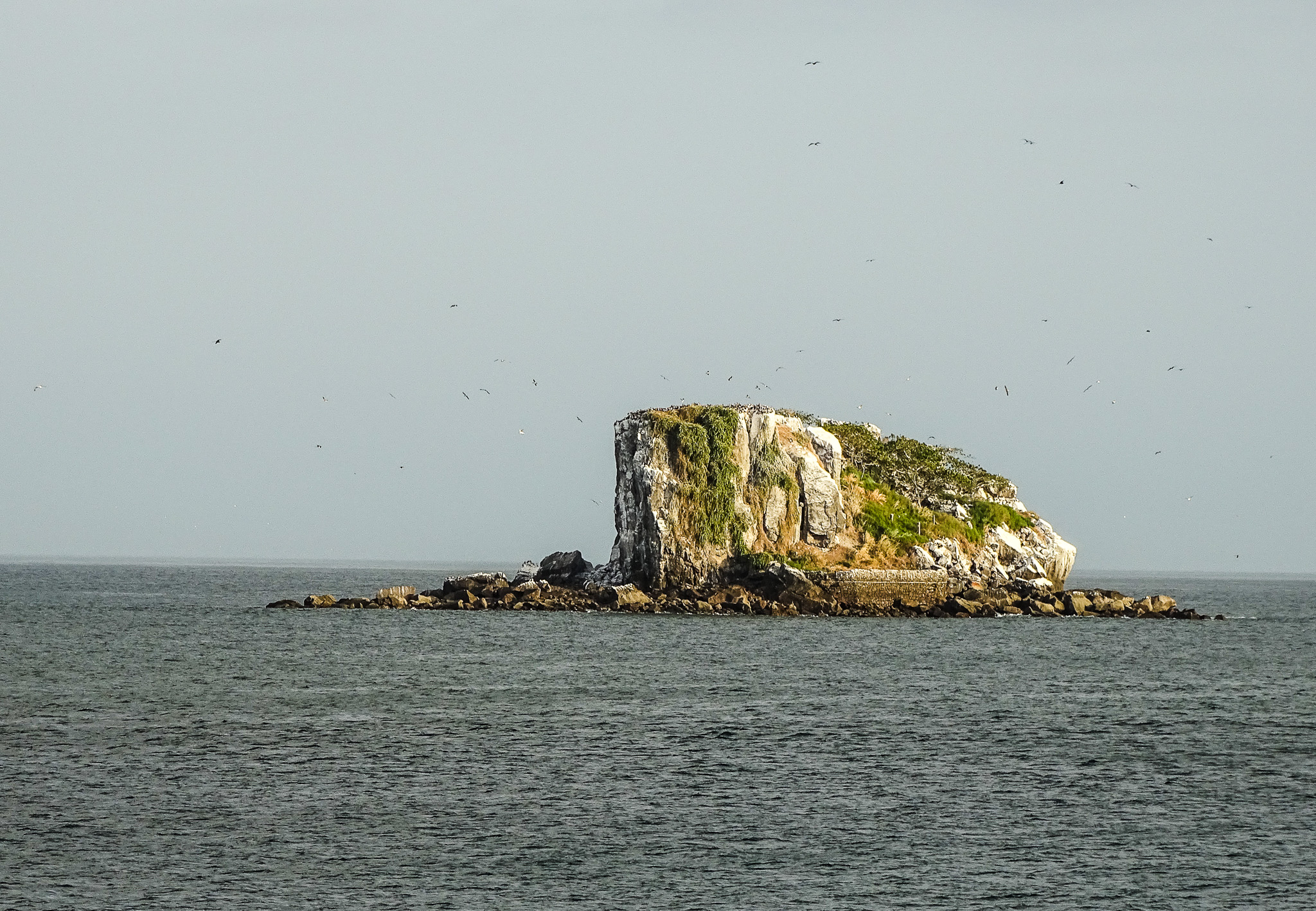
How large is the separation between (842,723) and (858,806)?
1038 centimetres

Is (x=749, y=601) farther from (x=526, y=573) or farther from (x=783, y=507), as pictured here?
(x=526, y=573)

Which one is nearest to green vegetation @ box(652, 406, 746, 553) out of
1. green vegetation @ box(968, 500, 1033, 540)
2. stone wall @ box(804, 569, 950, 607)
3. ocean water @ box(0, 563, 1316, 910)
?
stone wall @ box(804, 569, 950, 607)

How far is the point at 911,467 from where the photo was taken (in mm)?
82625

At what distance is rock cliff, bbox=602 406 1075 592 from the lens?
7531cm

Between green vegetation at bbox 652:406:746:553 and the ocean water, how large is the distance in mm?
17111

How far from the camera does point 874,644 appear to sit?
5884cm

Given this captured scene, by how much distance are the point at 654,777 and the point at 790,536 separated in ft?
157

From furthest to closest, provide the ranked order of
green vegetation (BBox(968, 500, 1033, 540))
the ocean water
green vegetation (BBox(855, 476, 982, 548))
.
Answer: green vegetation (BBox(968, 500, 1033, 540))
green vegetation (BBox(855, 476, 982, 548))
the ocean water

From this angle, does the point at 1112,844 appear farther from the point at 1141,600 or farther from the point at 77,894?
the point at 1141,600

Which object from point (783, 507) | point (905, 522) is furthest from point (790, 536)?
point (905, 522)

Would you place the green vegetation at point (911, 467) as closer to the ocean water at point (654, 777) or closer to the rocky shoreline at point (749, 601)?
the rocky shoreline at point (749, 601)

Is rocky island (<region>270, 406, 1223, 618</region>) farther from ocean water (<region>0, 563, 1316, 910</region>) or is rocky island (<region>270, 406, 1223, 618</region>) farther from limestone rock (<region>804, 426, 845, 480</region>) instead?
ocean water (<region>0, 563, 1316, 910</region>)

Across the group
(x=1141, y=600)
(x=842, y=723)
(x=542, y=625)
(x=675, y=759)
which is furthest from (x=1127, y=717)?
(x=1141, y=600)

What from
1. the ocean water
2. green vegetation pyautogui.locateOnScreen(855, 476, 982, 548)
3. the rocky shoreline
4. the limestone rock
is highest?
the limestone rock
